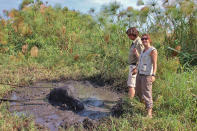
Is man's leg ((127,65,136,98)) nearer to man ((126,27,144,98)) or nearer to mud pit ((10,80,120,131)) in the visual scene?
man ((126,27,144,98))

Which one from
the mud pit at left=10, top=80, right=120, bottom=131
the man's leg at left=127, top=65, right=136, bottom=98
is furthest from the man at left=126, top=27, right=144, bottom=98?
the mud pit at left=10, top=80, right=120, bottom=131

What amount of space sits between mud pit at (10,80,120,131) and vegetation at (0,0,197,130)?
26 centimetres

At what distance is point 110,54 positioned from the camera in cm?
579

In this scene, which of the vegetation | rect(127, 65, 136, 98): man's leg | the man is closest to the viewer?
the vegetation

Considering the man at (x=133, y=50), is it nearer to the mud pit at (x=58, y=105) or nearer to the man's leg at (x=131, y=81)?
the man's leg at (x=131, y=81)

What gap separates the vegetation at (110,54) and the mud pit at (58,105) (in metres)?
0.26

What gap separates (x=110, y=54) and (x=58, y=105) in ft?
6.05

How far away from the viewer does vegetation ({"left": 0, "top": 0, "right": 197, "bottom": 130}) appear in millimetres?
3725

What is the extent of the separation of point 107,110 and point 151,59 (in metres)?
1.23

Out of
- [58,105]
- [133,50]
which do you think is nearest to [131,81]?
[133,50]

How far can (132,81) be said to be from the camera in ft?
13.9

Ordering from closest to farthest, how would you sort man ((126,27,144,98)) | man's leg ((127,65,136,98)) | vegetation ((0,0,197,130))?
vegetation ((0,0,197,130))
man ((126,27,144,98))
man's leg ((127,65,136,98))

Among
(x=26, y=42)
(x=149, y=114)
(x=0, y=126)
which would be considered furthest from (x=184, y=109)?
(x=26, y=42)

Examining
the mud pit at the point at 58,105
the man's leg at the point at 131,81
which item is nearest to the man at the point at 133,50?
the man's leg at the point at 131,81
